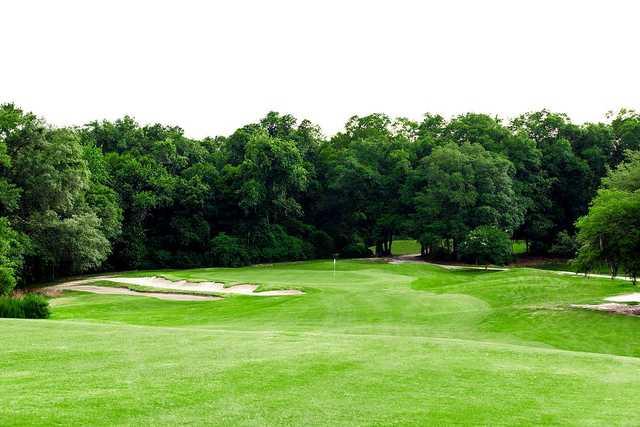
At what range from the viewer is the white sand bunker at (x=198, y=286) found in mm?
37625

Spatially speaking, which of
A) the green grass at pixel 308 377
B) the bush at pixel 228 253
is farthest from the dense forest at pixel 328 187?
the green grass at pixel 308 377

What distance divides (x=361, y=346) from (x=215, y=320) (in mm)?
14051

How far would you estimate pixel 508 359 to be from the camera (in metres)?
14.2

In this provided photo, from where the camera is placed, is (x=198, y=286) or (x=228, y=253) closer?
(x=198, y=286)

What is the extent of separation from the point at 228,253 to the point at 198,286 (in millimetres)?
24974

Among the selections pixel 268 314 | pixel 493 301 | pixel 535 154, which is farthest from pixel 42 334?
pixel 535 154

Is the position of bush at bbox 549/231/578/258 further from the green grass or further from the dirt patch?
the green grass

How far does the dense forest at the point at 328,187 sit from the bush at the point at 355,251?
0.80 feet

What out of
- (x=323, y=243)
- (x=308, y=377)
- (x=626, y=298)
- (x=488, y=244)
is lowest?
(x=626, y=298)

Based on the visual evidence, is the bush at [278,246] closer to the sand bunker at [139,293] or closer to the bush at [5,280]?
the sand bunker at [139,293]

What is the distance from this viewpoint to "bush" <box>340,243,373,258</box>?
7712 centimetres

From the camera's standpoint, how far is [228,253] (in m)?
67.8

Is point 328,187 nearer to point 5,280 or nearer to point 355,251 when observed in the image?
point 355,251

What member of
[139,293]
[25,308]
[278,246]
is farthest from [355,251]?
[25,308]
